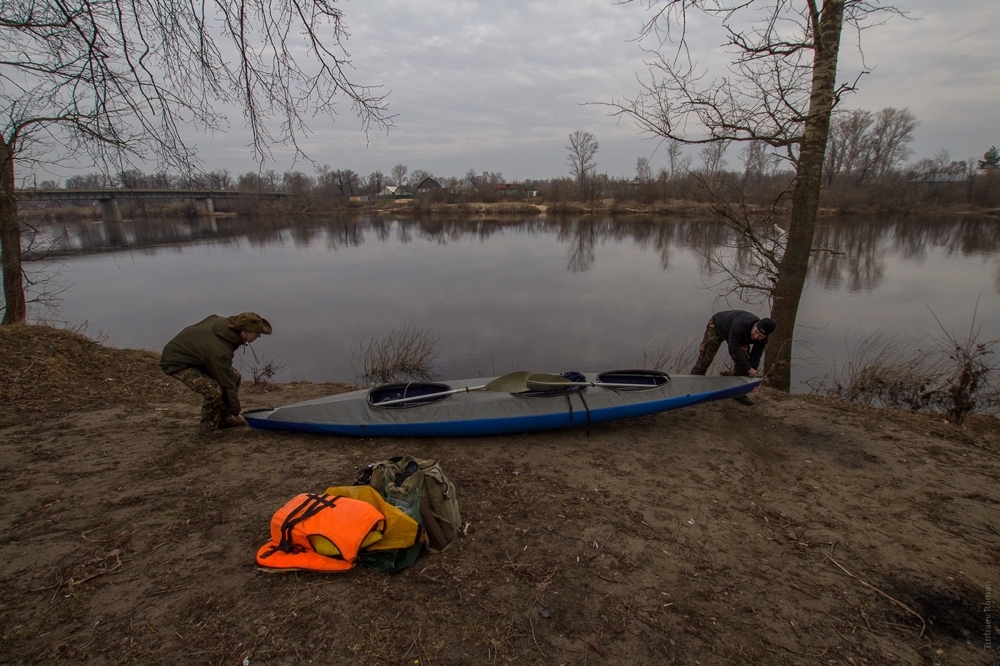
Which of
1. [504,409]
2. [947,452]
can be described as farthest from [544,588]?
[947,452]

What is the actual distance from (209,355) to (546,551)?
3229 mm

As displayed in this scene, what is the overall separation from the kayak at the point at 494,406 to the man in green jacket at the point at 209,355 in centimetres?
35

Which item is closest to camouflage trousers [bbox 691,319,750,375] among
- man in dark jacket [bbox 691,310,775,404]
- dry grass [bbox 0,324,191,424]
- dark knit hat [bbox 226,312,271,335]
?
man in dark jacket [bbox 691,310,775,404]

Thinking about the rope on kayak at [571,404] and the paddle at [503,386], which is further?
the paddle at [503,386]

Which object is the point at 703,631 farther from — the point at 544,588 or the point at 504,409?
the point at 504,409

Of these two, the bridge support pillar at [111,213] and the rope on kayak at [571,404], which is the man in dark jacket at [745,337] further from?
the bridge support pillar at [111,213]

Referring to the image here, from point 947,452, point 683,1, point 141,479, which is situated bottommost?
point 947,452

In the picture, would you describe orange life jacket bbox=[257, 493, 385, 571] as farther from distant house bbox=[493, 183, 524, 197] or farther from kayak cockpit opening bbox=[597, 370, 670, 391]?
distant house bbox=[493, 183, 524, 197]

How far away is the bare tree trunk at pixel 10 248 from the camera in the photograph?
6.34 meters

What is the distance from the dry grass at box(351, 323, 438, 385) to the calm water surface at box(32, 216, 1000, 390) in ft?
0.83

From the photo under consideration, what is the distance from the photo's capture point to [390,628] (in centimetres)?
212

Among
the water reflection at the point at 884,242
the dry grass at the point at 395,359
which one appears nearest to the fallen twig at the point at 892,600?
the dry grass at the point at 395,359

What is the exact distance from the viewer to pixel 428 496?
2.75 m

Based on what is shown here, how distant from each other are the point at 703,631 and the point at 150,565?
293 centimetres
